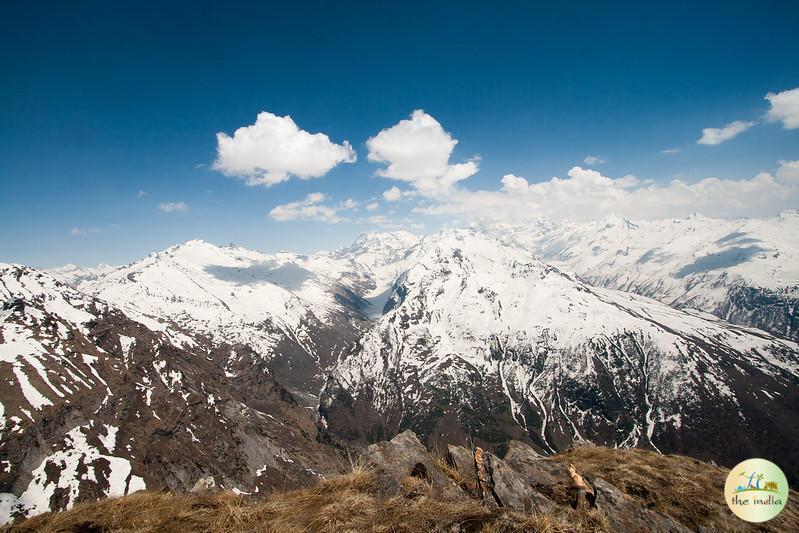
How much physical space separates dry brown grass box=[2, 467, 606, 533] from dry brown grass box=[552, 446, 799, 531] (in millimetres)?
4905

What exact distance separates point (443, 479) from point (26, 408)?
256 meters

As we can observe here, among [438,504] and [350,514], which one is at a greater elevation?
[350,514]

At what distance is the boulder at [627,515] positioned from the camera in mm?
10867

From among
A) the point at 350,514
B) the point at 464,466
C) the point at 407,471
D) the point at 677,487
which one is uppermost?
the point at 350,514

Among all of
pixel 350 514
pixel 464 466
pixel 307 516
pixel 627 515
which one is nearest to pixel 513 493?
pixel 464 466

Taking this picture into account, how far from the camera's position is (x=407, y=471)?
1272 cm

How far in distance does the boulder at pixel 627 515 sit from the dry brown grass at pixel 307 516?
1139 mm

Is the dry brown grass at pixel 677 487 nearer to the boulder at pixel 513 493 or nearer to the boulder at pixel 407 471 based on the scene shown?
the boulder at pixel 513 493

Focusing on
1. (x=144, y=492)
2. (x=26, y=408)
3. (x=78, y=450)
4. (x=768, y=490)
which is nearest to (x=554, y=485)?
(x=768, y=490)

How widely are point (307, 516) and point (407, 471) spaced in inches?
180

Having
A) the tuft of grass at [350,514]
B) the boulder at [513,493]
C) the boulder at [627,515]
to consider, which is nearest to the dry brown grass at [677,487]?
the tuft of grass at [350,514]

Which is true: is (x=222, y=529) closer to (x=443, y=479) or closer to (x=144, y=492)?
(x=144, y=492)

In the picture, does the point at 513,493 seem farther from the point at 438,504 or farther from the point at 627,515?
the point at 438,504

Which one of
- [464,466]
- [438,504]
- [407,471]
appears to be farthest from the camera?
[464,466]
